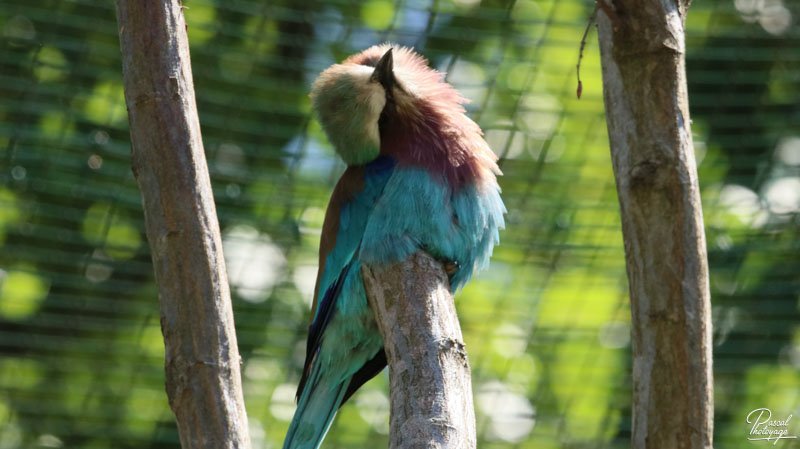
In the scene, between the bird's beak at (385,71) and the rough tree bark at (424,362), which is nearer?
the rough tree bark at (424,362)

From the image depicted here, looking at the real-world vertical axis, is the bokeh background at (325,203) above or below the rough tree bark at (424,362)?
above

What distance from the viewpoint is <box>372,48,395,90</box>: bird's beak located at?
2379 mm

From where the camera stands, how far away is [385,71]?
2402 mm

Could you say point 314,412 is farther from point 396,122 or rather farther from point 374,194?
point 396,122

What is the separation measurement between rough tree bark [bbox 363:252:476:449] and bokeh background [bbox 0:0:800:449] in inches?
77.5

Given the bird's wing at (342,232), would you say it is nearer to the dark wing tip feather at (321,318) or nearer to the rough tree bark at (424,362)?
the dark wing tip feather at (321,318)

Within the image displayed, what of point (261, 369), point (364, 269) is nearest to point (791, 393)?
point (261, 369)

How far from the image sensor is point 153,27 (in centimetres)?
160

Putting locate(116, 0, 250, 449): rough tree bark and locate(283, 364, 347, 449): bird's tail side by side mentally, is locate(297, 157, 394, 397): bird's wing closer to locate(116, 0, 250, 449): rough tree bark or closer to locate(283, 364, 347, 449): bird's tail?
locate(283, 364, 347, 449): bird's tail

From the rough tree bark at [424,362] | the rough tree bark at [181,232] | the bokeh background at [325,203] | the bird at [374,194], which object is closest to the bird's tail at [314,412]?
the bird at [374,194]

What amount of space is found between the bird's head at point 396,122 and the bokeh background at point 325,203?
4.38ft

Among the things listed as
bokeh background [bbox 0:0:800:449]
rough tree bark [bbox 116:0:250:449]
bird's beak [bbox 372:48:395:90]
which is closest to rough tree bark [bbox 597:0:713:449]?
rough tree bark [bbox 116:0:250:449]

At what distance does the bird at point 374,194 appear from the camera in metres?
2.31

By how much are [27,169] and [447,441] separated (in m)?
2.63
